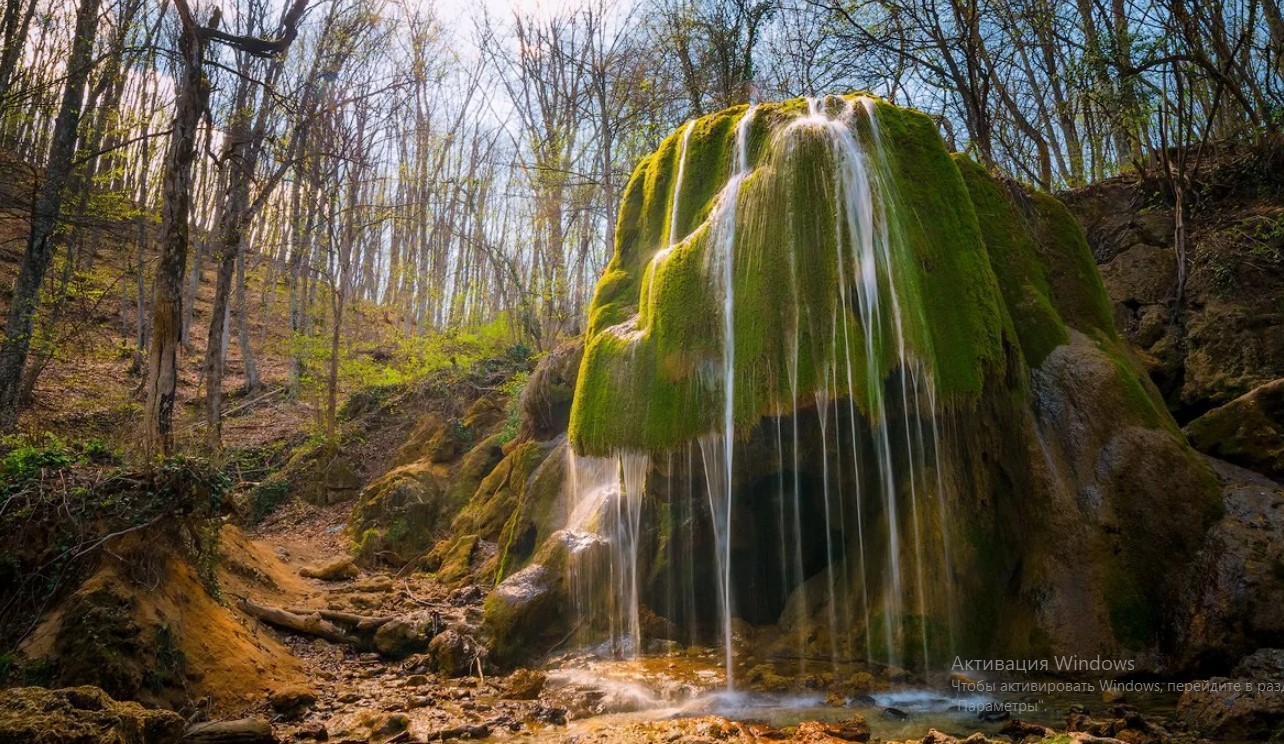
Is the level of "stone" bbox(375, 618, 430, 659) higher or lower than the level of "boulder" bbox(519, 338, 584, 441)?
lower

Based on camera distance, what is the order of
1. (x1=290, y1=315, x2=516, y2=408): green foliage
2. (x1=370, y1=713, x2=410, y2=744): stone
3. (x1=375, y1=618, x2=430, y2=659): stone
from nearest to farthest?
(x1=370, y1=713, x2=410, y2=744): stone, (x1=375, y1=618, x2=430, y2=659): stone, (x1=290, y1=315, x2=516, y2=408): green foliage

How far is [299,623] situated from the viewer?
8.07 meters

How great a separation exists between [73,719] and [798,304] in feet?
20.6

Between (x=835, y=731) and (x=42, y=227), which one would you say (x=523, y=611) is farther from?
(x=42, y=227)

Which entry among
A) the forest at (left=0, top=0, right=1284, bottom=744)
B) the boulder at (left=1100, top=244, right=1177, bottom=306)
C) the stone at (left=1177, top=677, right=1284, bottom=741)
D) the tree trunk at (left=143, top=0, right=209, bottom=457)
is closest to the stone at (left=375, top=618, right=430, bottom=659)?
the forest at (left=0, top=0, right=1284, bottom=744)

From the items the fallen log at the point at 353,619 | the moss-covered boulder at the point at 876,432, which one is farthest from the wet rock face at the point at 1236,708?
the fallen log at the point at 353,619

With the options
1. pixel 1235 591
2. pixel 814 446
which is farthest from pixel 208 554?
pixel 1235 591

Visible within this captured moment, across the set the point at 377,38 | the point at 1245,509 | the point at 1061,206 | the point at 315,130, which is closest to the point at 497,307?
the point at 377,38

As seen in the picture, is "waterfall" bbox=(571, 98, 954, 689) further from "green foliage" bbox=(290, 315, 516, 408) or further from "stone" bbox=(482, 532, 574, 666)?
"green foliage" bbox=(290, 315, 516, 408)

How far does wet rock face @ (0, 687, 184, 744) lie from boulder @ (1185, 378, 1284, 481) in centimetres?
1060

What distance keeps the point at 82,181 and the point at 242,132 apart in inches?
124

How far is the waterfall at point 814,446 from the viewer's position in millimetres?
6723

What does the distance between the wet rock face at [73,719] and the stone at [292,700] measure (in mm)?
1390

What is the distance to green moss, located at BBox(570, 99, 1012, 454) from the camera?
6.80m
